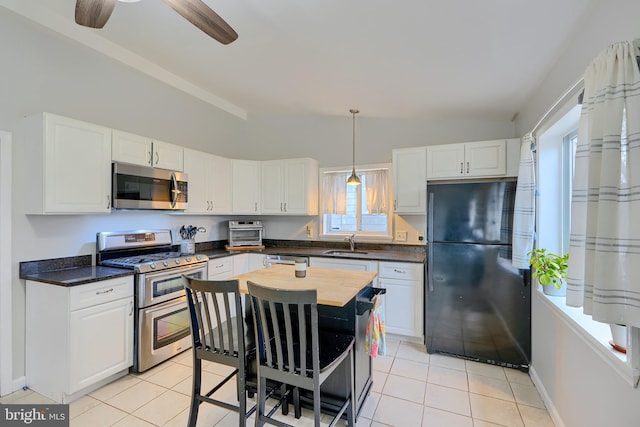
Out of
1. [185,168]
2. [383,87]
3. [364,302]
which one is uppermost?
[383,87]

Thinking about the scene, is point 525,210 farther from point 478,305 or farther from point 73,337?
point 73,337

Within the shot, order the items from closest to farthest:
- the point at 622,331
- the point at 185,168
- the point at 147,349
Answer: the point at 622,331 < the point at 147,349 < the point at 185,168

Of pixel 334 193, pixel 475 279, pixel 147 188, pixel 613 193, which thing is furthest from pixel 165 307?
pixel 613 193

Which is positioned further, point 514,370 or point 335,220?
point 335,220

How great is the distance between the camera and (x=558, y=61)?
6.91ft

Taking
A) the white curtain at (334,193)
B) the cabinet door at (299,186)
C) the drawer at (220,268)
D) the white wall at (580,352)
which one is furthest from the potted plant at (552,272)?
the drawer at (220,268)

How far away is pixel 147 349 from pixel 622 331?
3.28 metres

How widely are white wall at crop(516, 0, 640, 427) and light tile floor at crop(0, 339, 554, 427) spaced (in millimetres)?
268

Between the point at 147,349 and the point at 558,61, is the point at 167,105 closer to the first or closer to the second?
the point at 147,349

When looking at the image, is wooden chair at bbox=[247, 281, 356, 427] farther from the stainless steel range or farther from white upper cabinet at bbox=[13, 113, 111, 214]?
white upper cabinet at bbox=[13, 113, 111, 214]

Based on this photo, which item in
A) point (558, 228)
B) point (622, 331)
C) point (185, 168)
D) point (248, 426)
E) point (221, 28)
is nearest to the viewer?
point (622, 331)

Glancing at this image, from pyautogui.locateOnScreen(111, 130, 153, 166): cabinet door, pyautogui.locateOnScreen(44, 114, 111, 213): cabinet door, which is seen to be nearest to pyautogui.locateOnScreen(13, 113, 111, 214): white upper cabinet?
pyautogui.locateOnScreen(44, 114, 111, 213): cabinet door

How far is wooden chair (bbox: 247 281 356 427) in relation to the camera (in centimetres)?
150

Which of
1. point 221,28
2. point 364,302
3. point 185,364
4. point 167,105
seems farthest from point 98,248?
point 364,302
